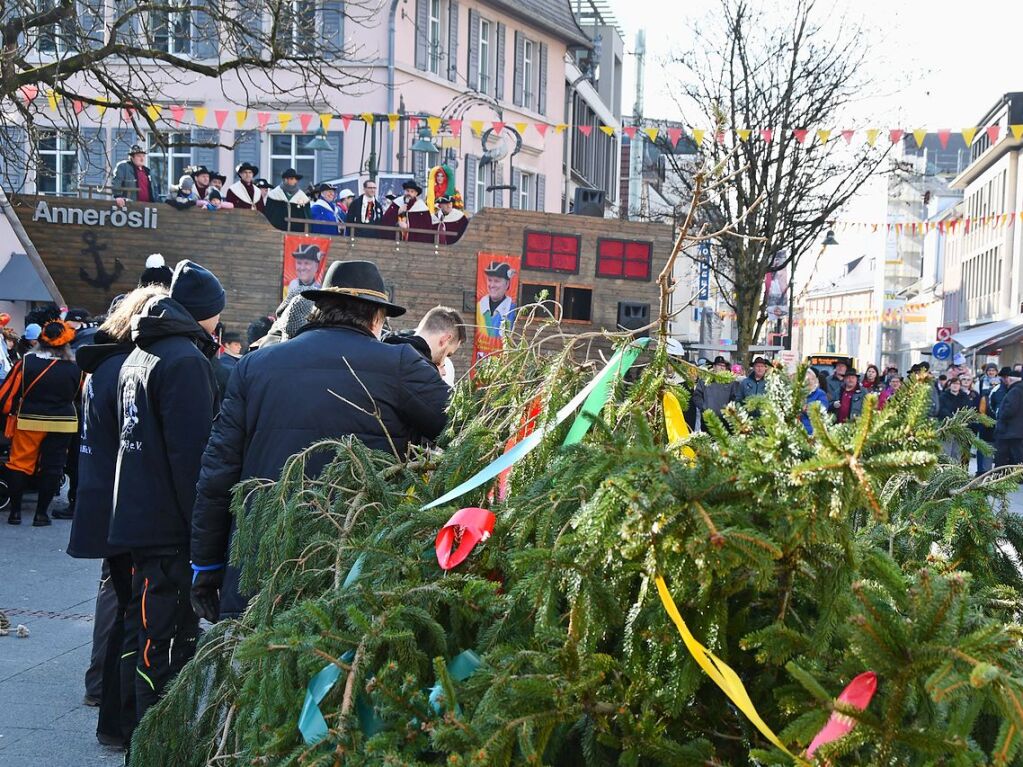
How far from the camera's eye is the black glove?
4.40 metres

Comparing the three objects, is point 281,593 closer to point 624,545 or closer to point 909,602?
point 624,545

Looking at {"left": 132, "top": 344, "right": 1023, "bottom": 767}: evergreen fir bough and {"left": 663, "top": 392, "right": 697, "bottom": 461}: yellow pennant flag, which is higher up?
{"left": 663, "top": 392, "right": 697, "bottom": 461}: yellow pennant flag

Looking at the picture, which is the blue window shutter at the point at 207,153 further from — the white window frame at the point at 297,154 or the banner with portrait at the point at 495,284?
the banner with portrait at the point at 495,284

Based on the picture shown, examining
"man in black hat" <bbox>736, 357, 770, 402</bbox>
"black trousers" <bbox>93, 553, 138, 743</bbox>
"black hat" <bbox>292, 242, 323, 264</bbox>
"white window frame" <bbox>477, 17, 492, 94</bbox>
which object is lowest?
"black trousers" <bbox>93, 553, 138, 743</bbox>

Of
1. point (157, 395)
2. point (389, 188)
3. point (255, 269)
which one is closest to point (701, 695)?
point (157, 395)

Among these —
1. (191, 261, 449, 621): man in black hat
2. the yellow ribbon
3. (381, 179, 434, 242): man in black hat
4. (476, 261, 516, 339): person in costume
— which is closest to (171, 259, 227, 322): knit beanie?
(191, 261, 449, 621): man in black hat

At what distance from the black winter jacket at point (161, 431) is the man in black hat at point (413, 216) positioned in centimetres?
1851

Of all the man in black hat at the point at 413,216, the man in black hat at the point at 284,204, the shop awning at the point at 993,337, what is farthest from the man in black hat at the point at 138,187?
the shop awning at the point at 993,337

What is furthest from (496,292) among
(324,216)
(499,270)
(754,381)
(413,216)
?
(754,381)

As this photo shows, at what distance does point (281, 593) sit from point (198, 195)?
2095 cm

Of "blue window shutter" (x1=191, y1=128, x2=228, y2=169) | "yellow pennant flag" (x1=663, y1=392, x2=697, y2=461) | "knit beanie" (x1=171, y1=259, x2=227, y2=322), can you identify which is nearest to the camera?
"yellow pennant flag" (x1=663, y1=392, x2=697, y2=461)

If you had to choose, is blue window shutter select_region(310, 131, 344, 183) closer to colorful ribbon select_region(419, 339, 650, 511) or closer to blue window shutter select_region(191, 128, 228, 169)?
blue window shutter select_region(191, 128, 228, 169)

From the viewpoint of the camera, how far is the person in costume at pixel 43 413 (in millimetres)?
11633

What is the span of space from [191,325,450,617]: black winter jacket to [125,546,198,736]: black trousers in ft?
2.08
